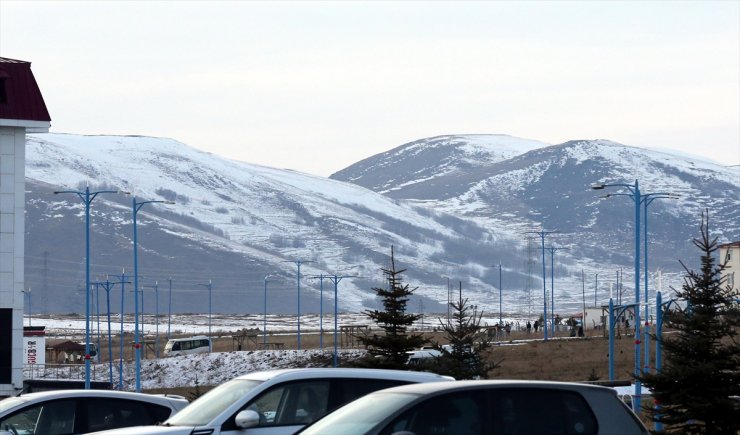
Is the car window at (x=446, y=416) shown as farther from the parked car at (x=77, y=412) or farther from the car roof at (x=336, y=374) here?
the parked car at (x=77, y=412)

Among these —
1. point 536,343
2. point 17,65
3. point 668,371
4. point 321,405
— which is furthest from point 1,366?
point 536,343

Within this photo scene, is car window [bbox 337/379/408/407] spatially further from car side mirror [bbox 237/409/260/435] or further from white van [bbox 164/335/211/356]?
white van [bbox 164/335/211/356]

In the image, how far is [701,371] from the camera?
81.9ft

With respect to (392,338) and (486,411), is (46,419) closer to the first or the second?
(486,411)

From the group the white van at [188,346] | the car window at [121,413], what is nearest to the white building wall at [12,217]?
the car window at [121,413]

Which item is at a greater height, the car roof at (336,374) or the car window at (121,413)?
the car roof at (336,374)

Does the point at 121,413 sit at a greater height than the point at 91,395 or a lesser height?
lesser

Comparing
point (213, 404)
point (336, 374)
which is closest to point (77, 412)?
point (213, 404)

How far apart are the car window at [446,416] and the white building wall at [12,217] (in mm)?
42017

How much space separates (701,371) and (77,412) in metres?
11.6

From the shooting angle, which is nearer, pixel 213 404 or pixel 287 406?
pixel 213 404

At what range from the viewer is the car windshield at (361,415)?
41.5 feet

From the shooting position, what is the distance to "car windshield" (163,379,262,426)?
1623cm

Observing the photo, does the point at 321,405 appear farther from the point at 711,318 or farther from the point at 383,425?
the point at 711,318
